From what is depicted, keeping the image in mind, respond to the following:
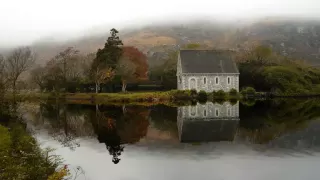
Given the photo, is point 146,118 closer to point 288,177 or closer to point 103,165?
point 103,165

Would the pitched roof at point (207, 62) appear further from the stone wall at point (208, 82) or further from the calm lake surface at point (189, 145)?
the calm lake surface at point (189, 145)

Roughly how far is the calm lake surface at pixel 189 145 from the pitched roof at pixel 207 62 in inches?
1179

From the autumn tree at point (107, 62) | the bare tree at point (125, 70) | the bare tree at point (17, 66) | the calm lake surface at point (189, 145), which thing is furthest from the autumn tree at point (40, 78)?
the calm lake surface at point (189, 145)

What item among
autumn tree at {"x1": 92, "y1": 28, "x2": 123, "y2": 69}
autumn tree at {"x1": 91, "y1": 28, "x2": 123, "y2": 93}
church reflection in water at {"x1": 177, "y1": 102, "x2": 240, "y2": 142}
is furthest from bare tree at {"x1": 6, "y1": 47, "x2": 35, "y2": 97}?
autumn tree at {"x1": 92, "y1": 28, "x2": 123, "y2": 69}

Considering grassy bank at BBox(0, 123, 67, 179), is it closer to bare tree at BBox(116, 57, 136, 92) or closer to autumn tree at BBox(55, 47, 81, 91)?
bare tree at BBox(116, 57, 136, 92)

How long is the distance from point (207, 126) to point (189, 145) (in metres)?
7.80

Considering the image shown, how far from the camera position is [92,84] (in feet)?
231

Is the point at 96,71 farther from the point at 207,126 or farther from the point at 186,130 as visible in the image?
the point at 186,130

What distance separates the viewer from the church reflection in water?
26203mm

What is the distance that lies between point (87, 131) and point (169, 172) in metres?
14.4

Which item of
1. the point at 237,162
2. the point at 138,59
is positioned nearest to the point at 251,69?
the point at 138,59

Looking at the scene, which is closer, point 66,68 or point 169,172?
point 169,172

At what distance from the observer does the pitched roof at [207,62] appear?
68375mm

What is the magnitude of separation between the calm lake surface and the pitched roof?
2995 centimetres
